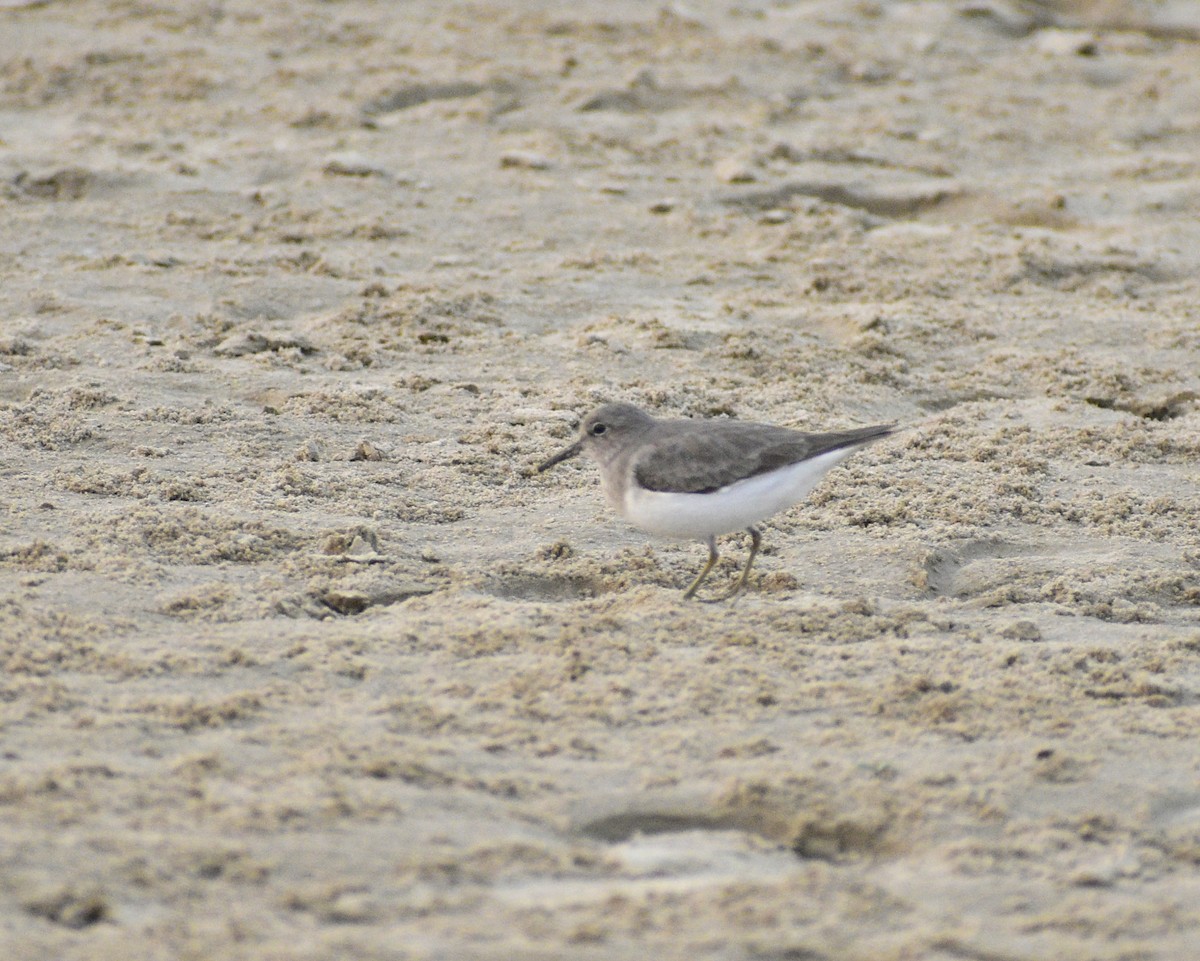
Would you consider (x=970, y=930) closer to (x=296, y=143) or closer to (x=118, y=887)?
(x=118, y=887)

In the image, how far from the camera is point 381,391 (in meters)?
6.02

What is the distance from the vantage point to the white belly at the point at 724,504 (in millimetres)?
4555

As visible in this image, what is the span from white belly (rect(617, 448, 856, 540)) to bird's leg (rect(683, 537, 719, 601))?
0.07 meters

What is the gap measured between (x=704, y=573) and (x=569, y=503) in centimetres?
82

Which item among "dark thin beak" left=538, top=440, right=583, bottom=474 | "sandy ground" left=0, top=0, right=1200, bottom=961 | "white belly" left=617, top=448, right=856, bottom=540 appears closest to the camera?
"sandy ground" left=0, top=0, right=1200, bottom=961

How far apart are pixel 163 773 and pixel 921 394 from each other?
13.1 ft

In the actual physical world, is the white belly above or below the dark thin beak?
above

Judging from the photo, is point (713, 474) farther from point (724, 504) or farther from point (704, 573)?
point (704, 573)

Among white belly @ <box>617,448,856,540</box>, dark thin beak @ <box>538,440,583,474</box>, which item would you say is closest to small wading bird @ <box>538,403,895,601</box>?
white belly @ <box>617,448,856,540</box>

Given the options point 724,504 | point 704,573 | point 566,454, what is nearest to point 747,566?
point 704,573

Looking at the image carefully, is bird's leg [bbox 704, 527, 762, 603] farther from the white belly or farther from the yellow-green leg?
the white belly

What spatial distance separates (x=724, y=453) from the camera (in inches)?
187

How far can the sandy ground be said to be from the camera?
119 inches

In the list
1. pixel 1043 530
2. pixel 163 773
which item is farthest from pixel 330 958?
pixel 1043 530
